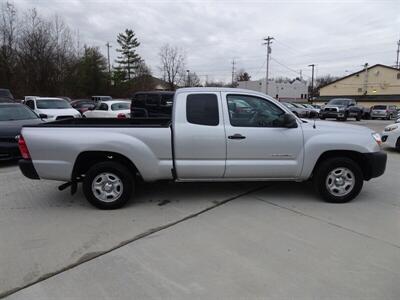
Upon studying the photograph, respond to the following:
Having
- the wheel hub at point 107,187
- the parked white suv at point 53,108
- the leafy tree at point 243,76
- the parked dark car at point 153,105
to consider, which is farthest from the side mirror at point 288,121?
the leafy tree at point 243,76

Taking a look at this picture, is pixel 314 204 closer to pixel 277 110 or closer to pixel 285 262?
pixel 277 110

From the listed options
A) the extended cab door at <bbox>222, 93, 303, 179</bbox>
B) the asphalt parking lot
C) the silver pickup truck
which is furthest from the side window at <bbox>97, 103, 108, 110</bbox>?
the extended cab door at <bbox>222, 93, 303, 179</bbox>

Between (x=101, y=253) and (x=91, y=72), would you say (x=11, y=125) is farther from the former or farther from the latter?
(x=91, y=72)

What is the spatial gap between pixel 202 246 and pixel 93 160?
2261 millimetres

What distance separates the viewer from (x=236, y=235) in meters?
3.97

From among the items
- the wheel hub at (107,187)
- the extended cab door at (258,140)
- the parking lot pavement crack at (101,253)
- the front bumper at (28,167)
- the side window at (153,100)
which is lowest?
the parking lot pavement crack at (101,253)

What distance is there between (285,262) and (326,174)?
2.14m

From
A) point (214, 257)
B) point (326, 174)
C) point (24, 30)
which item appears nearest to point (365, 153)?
point (326, 174)

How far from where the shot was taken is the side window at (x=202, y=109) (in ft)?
16.0

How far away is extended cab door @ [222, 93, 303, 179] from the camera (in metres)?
4.89

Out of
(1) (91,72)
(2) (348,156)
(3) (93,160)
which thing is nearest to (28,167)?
(3) (93,160)

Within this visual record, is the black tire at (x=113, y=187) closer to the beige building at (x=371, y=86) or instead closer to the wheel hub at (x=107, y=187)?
the wheel hub at (x=107, y=187)

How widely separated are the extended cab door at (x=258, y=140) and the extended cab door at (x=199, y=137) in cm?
13

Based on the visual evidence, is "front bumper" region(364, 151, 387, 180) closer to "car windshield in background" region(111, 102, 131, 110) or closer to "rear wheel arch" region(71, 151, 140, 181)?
"rear wheel arch" region(71, 151, 140, 181)
